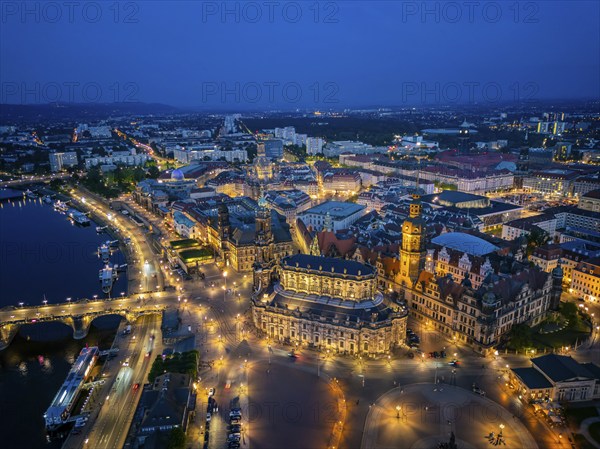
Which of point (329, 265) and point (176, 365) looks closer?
point (176, 365)

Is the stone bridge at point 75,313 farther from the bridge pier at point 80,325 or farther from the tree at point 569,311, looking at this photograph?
the tree at point 569,311

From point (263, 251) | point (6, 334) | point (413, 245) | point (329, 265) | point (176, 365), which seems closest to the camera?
point (176, 365)

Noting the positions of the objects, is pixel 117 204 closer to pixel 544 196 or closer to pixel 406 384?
pixel 406 384

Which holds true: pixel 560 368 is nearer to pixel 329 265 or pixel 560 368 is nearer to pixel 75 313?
pixel 329 265

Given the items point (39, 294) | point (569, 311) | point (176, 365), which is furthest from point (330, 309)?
point (39, 294)

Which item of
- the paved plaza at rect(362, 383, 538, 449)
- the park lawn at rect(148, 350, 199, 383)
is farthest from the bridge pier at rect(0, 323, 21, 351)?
the paved plaza at rect(362, 383, 538, 449)

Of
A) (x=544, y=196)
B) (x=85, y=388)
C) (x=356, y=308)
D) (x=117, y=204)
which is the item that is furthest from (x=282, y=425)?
(x=544, y=196)
